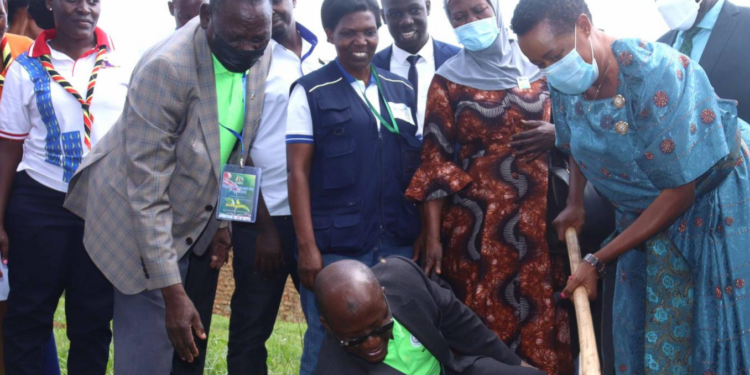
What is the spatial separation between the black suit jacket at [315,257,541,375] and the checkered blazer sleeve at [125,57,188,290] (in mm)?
702

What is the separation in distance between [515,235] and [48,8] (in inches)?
108

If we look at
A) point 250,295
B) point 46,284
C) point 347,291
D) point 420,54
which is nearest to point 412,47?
point 420,54

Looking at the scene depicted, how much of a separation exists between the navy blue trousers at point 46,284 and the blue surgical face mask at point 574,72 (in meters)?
2.30

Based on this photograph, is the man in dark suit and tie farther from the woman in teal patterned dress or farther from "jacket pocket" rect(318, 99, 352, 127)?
the woman in teal patterned dress

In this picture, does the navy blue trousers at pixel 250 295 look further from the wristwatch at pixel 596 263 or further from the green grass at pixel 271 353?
the wristwatch at pixel 596 263

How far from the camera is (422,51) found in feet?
13.6

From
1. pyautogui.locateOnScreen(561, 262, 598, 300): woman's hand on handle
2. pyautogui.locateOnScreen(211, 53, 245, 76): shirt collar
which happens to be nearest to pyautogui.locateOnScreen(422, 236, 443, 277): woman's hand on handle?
pyautogui.locateOnScreen(561, 262, 598, 300): woman's hand on handle

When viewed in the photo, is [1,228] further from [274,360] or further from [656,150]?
[656,150]

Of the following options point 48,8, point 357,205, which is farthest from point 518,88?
point 48,8

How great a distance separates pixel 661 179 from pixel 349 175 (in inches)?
51.7

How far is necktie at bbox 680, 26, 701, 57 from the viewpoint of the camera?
12.0 ft

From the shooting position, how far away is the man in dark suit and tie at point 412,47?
4.06 metres

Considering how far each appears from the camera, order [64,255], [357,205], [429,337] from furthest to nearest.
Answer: [64,255]
[357,205]
[429,337]

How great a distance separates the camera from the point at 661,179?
8.97 ft
